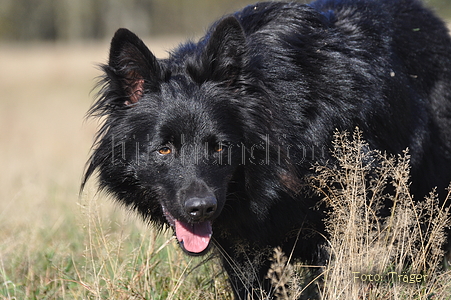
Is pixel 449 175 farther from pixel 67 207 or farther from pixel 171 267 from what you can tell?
pixel 67 207

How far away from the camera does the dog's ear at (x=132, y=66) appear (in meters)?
3.56

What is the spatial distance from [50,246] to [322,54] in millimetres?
3509

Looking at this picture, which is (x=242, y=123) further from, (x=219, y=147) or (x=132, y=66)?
(x=132, y=66)

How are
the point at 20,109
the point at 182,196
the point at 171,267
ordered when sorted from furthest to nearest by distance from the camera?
the point at 20,109, the point at 171,267, the point at 182,196

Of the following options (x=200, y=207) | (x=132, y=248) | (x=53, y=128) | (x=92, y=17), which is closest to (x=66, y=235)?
(x=132, y=248)

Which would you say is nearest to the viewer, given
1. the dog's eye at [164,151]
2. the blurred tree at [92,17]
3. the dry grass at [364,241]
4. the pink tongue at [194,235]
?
the dry grass at [364,241]

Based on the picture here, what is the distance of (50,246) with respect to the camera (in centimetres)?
538

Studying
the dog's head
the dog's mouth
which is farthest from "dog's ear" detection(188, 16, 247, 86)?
the dog's mouth

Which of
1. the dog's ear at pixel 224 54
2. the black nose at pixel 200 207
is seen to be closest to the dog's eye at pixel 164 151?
the black nose at pixel 200 207

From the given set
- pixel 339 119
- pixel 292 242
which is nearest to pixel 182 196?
pixel 292 242

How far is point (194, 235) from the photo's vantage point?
142 inches

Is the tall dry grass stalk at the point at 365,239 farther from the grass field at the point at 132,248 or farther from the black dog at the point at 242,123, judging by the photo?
the black dog at the point at 242,123

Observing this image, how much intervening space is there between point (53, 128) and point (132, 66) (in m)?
11.1

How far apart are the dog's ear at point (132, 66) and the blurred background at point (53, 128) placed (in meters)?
0.46
